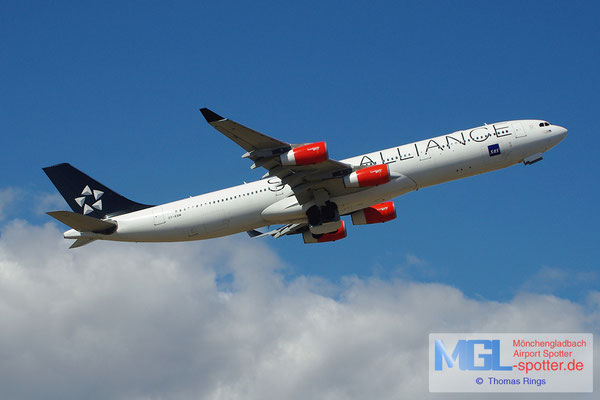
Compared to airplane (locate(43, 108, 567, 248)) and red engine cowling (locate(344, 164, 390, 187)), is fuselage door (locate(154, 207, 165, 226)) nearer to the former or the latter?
airplane (locate(43, 108, 567, 248))

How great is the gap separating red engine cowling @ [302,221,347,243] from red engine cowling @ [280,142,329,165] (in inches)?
450

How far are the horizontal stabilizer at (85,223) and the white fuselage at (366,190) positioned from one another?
44 cm

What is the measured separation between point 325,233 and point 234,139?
43.8ft

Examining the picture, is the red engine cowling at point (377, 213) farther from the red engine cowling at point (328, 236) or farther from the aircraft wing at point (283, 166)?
the aircraft wing at point (283, 166)

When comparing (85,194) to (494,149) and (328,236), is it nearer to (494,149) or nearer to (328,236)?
(328,236)

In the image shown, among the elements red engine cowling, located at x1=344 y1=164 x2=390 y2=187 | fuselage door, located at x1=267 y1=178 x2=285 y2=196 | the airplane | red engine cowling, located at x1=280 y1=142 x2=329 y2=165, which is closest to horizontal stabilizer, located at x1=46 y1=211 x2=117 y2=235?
the airplane

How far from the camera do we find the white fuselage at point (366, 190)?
49.4m

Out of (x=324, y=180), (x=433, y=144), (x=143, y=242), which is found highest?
(x=433, y=144)

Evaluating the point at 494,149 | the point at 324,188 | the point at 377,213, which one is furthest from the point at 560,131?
the point at 324,188

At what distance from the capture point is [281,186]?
50.9 m

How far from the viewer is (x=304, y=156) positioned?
46.3 metres

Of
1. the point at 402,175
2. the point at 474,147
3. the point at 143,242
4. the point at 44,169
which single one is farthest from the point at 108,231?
the point at 474,147

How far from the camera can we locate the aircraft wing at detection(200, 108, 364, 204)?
44112mm

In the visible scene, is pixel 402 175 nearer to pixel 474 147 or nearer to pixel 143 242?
pixel 474 147
